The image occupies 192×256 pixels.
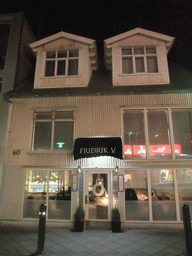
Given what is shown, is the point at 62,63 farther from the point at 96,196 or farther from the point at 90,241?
the point at 90,241

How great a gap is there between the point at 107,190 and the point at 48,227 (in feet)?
10.6

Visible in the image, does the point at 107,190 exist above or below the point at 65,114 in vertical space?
below

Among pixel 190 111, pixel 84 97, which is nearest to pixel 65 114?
pixel 84 97

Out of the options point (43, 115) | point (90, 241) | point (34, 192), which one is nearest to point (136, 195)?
point (90, 241)

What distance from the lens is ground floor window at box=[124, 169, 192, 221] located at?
827 cm

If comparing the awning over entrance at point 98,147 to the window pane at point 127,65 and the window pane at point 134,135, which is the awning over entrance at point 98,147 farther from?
the window pane at point 127,65

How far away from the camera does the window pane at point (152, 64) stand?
9.95 m

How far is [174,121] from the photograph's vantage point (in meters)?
9.26

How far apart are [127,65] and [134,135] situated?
4.00m

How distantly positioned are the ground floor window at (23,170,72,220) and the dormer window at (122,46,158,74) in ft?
21.5

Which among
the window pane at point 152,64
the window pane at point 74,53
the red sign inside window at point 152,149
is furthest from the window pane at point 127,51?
the red sign inside window at point 152,149

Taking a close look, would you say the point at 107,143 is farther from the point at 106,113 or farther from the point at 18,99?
the point at 18,99

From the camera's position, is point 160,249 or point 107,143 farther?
point 107,143

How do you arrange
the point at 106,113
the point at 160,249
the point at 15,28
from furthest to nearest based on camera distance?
the point at 15,28 < the point at 106,113 < the point at 160,249
